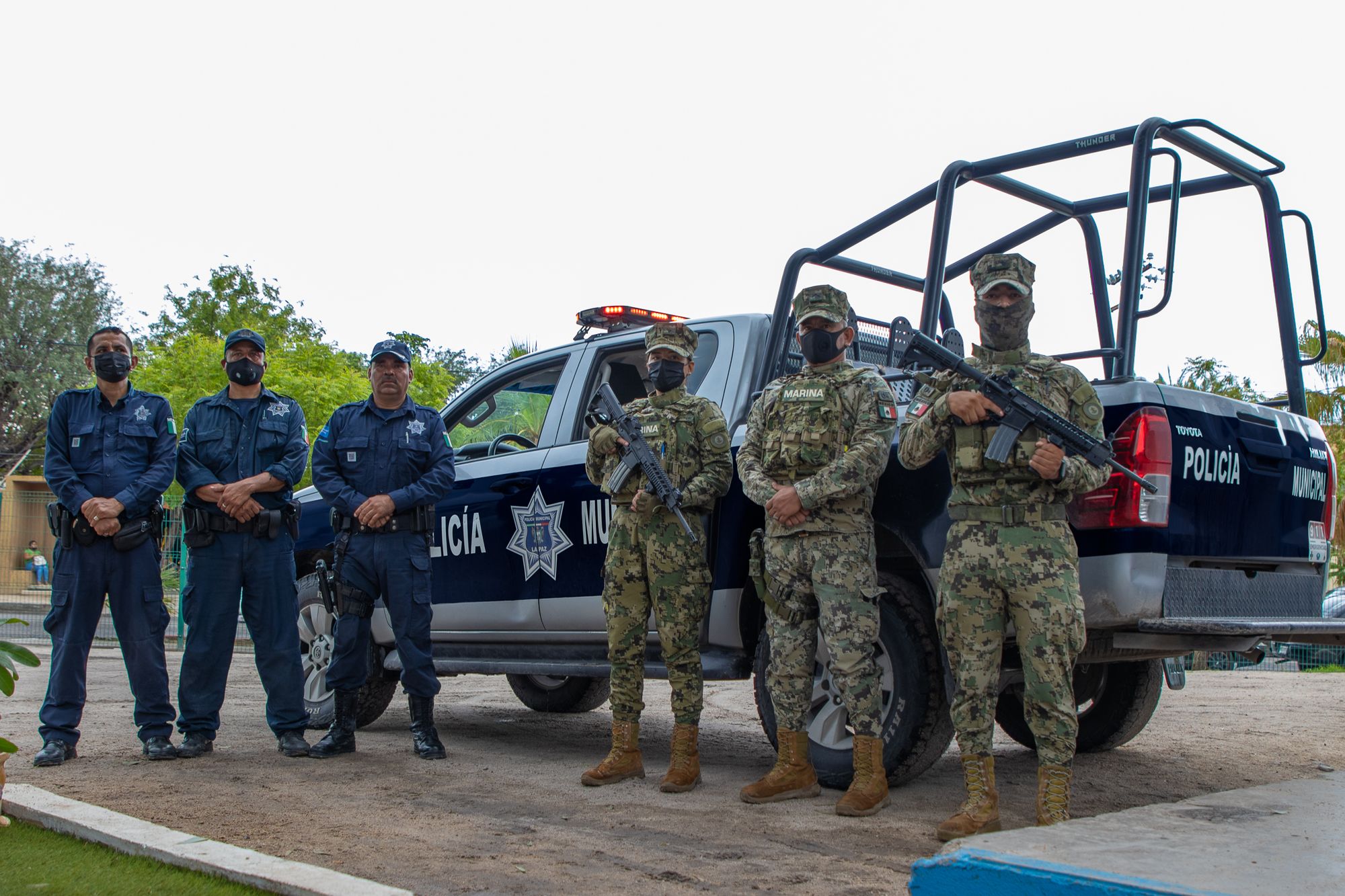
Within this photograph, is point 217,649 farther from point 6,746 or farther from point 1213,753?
point 1213,753

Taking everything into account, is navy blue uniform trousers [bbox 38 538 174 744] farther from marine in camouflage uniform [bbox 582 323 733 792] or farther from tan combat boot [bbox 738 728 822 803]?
tan combat boot [bbox 738 728 822 803]

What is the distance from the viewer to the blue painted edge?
2.04 m

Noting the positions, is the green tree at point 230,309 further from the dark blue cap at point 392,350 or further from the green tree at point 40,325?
the dark blue cap at point 392,350

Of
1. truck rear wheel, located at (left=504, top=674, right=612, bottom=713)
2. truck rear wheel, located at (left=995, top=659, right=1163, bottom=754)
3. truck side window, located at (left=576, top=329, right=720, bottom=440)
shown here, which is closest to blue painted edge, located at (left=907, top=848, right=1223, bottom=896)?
truck rear wheel, located at (left=995, top=659, right=1163, bottom=754)

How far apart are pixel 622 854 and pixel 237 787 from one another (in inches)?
72.8

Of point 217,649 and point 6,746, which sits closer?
point 6,746

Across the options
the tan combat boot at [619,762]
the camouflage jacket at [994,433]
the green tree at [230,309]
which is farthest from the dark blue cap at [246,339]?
the green tree at [230,309]

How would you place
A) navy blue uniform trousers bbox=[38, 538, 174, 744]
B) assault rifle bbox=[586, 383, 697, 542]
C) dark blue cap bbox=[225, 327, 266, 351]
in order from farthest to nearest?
dark blue cap bbox=[225, 327, 266, 351] < navy blue uniform trousers bbox=[38, 538, 174, 744] < assault rifle bbox=[586, 383, 697, 542]

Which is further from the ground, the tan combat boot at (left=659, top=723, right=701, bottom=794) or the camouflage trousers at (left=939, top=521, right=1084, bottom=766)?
the camouflage trousers at (left=939, top=521, right=1084, bottom=766)

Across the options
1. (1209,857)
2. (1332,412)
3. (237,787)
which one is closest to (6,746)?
(237,787)

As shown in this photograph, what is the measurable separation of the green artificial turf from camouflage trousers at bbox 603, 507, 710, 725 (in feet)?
6.42

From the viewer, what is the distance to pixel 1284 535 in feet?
14.5

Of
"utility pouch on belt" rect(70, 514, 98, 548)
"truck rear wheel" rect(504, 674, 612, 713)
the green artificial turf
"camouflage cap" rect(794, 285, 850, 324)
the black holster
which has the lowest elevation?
"truck rear wheel" rect(504, 674, 612, 713)

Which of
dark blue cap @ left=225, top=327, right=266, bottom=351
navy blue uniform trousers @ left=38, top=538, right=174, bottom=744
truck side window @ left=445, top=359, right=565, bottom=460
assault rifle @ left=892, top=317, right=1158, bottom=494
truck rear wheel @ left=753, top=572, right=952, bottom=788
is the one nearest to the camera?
assault rifle @ left=892, top=317, right=1158, bottom=494
